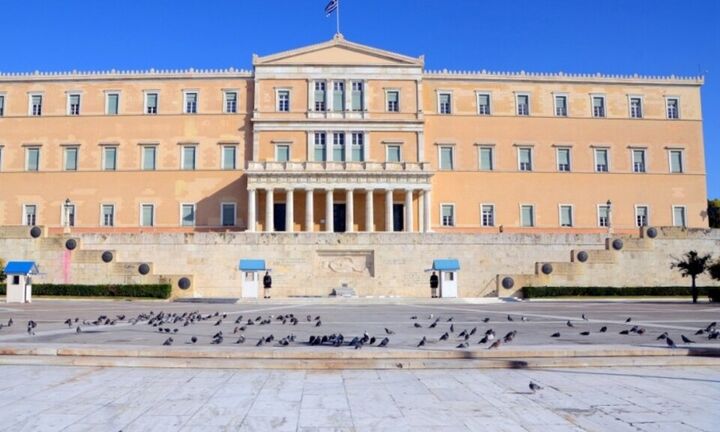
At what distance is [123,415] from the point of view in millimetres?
6480

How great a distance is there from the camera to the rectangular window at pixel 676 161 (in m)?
52.4

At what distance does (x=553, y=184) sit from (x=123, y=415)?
161 feet

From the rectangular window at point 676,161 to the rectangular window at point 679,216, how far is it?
325 cm

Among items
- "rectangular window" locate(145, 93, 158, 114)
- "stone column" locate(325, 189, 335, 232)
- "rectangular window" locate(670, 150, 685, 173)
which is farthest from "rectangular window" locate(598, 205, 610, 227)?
"rectangular window" locate(145, 93, 158, 114)

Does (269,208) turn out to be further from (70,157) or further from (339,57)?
(70,157)

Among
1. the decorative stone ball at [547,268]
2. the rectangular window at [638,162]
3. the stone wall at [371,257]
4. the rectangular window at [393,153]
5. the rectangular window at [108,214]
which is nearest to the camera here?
the decorative stone ball at [547,268]

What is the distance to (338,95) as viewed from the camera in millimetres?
50688

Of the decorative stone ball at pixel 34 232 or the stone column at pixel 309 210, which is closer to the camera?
the decorative stone ball at pixel 34 232

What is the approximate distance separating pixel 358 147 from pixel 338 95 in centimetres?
479

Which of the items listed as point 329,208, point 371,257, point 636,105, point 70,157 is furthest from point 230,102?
point 636,105

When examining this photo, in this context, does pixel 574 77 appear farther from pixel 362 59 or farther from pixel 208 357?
pixel 208 357

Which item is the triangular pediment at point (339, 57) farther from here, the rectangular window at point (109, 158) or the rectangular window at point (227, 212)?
the rectangular window at point (109, 158)

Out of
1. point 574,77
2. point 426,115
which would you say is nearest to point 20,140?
point 426,115

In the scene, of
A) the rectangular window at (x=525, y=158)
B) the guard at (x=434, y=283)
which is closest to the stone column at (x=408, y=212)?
the rectangular window at (x=525, y=158)
